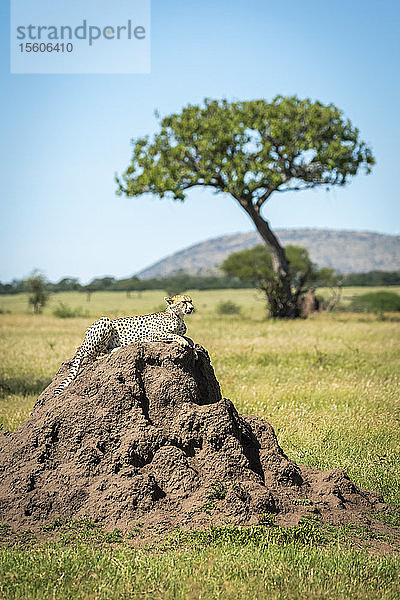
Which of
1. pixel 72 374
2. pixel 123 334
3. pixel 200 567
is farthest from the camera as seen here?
pixel 123 334

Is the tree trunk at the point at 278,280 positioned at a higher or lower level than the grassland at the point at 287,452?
higher

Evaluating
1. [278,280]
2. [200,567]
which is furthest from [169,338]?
[278,280]

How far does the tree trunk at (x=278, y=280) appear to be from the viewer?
104 ft

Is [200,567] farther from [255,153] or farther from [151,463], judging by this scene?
[255,153]

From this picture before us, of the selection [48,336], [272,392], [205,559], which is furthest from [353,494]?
[48,336]

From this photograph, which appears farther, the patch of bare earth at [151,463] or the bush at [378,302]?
the bush at [378,302]

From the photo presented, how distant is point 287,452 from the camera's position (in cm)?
871

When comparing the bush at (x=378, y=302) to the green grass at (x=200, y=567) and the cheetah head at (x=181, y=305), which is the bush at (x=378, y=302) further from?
the green grass at (x=200, y=567)

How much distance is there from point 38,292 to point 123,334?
39150 mm

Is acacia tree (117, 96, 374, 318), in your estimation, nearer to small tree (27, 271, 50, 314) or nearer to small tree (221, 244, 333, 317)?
small tree (221, 244, 333, 317)

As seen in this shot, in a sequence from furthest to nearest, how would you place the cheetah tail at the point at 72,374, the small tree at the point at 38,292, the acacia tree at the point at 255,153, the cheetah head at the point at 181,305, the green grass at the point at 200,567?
the small tree at the point at 38,292, the acacia tree at the point at 255,153, the cheetah head at the point at 181,305, the cheetah tail at the point at 72,374, the green grass at the point at 200,567

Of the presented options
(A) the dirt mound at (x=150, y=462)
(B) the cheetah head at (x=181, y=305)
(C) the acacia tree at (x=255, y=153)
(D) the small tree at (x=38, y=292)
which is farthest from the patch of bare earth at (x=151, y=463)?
(D) the small tree at (x=38, y=292)

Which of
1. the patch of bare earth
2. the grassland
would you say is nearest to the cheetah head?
the patch of bare earth

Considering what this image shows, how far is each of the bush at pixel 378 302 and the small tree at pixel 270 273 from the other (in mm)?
3934
